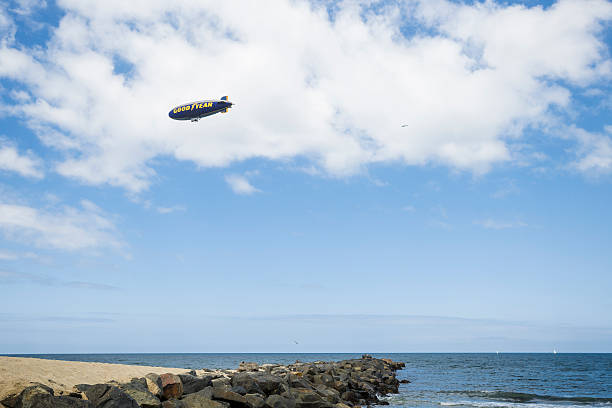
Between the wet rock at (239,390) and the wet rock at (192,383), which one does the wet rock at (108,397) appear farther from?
the wet rock at (239,390)

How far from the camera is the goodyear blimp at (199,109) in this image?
40.1m

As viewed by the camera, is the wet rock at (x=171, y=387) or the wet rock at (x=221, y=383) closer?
the wet rock at (x=171, y=387)

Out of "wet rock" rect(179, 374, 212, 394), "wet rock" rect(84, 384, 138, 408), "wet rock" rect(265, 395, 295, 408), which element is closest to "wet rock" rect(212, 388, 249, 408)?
"wet rock" rect(265, 395, 295, 408)

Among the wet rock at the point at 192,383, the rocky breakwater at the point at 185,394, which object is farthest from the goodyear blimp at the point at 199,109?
the wet rock at the point at 192,383

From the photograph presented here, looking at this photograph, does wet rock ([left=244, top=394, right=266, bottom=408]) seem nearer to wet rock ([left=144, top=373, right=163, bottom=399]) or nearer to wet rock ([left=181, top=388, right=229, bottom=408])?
wet rock ([left=181, top=388, right=229, bottom=408])

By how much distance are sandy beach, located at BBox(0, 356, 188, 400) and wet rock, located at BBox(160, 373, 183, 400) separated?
2.40 metres

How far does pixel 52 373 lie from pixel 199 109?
2968 cm

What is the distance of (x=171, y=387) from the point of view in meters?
14.6

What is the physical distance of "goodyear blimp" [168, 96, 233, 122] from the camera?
40.1 m

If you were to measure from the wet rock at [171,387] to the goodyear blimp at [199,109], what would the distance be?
2885cm

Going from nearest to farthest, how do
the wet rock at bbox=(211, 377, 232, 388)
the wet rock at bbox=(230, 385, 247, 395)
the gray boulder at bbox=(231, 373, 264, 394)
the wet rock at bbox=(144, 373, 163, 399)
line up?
the wet rock at bbox=(144, 373, 163, 399) → the wet rock at bbox=(230, 385, 247, 395) → the wet rock at bbox=(211, 377, 232, 388) → the gray boulder at bbox=(231, 373, 264, 394)

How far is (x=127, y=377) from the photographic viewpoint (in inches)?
684

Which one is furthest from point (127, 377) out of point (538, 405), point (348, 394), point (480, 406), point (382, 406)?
point (538, 405)

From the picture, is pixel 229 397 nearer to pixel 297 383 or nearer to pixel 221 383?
pixel 221 383
